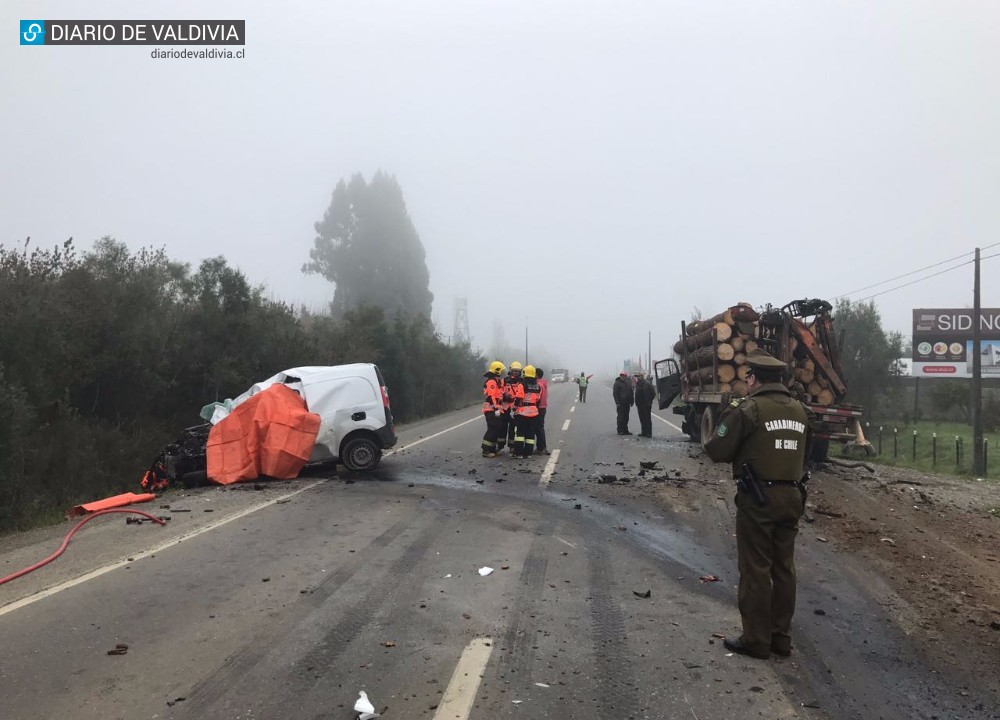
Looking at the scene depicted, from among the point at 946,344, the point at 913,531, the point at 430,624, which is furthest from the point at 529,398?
the point at 946,344

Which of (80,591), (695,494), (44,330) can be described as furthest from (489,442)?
(80,591)

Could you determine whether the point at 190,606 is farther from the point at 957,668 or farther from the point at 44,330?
the point at 44,330

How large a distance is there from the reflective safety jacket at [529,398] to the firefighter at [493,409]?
40cm

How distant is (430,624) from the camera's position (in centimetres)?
493

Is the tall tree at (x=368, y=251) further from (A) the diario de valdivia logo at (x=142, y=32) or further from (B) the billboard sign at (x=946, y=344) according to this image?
(A) the diario de valdivia logo at (x=142, y=32)

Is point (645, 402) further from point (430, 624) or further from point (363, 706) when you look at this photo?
point (363, 706)

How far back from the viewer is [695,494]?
10.3 metres

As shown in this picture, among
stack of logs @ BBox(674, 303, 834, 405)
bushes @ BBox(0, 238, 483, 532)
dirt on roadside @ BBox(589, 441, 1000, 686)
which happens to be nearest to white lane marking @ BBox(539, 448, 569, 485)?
dirt on roadside @ BBox(589, 441, 1000, 686)

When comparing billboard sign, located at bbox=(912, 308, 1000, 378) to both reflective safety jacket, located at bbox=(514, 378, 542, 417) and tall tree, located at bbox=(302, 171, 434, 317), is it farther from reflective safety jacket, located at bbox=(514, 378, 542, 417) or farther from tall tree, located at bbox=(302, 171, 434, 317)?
tall tree, located at bbox=(302, 171, 434, 317)

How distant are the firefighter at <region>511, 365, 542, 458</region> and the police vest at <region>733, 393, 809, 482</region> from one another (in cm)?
891

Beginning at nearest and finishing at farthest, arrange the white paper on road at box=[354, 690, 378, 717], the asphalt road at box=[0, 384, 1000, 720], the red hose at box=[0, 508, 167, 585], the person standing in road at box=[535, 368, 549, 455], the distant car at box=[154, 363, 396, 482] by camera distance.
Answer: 1. the white paper on road at box=[354, 690, 378, 717]
2. the asphalt road at box=[0, 384, 1000, 720]
3. the red hose at box=[0, 508, 167, 585]
4. the distant car at box=[154, 363, 396, 482]
5. the person standing in road at box=[535, 368, 549, 455]

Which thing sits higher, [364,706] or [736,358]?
[736,358]

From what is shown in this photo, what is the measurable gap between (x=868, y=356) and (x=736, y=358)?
2522 centimetres

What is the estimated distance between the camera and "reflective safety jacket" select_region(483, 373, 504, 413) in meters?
13.8
